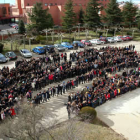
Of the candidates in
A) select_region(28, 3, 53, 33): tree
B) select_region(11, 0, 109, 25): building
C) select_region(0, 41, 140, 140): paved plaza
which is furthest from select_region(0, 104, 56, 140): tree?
select_region(11, 0, 109, 25): building

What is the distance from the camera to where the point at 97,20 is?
46.8 meters

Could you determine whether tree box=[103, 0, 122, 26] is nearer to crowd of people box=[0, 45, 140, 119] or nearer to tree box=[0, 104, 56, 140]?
crowd of people box=[0, 45, 140, 119]

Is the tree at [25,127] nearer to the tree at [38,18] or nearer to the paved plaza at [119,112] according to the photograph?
the paved plaza at [119,112]

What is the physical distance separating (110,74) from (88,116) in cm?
1006

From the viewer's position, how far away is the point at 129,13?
161 ft

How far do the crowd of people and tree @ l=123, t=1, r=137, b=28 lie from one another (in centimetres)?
2581

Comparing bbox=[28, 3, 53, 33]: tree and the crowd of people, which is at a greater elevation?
bbox=[28, 3, 53, 33]: tree

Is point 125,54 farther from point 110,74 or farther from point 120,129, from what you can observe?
point 120,129

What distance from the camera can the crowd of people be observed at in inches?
612

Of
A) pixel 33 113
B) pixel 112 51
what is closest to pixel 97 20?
pixel 112 51

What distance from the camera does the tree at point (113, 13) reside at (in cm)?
4706

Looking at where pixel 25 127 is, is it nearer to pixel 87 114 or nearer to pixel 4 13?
pixel 87 114

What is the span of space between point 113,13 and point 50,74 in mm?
33977

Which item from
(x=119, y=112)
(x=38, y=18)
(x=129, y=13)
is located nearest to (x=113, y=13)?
(x=129, y=13)
